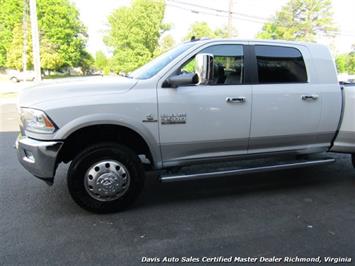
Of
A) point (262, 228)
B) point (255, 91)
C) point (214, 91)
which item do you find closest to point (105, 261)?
point (262, 228)

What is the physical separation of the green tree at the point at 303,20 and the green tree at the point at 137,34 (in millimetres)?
14807

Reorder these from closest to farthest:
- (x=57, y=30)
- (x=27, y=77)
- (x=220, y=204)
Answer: (x=220, y=204) → (x=27, y=77) → (x=57, y=30)

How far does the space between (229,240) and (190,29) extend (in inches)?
2103

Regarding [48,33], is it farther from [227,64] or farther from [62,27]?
[227,64]

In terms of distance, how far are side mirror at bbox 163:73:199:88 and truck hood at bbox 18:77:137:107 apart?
384 mm

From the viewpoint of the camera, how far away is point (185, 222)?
3.63m

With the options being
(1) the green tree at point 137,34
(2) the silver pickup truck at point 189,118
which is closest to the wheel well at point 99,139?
(2) the silver pickup truck at point 189,118

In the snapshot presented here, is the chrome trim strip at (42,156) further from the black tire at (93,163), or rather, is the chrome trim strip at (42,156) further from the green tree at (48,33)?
the green tree at (48,33)

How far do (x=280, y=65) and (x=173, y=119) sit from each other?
1.67 meters

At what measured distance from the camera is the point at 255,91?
4.18m

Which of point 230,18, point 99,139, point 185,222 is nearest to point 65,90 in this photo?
point 99,139

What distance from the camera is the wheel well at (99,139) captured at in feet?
12.2

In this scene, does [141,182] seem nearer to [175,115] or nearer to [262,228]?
[175,115]

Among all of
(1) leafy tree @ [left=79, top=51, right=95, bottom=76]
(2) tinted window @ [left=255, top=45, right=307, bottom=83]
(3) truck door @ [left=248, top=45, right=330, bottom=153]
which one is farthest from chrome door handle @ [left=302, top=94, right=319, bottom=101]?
(1) leafy tree @ [left=79, top=51, right=95, bottom=76]
